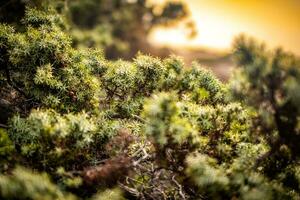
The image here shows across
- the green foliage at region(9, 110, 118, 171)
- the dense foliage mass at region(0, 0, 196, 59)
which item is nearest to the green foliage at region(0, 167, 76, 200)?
the green foliage at region(9, 110, 118, 171)

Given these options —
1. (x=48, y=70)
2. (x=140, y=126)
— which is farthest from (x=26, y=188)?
(x=140, y=126)

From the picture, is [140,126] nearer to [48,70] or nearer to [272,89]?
[48,70]

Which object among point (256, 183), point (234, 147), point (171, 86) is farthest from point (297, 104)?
point (171, 86)

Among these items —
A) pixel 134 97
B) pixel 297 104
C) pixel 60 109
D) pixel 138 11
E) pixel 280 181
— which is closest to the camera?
pixel 297 104

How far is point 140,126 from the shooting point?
302 inches

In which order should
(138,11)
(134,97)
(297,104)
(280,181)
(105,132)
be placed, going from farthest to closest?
(138,11), (134,97), (105,132), (280,181), (297,104)

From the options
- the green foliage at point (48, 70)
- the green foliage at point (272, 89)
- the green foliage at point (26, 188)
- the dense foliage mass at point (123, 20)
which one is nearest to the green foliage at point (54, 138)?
the green foliage at point (26, 188)

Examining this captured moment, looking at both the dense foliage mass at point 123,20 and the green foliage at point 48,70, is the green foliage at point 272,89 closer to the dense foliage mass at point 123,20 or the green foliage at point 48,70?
the green foliage at point 48,70

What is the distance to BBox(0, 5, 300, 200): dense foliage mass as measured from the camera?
5691mm

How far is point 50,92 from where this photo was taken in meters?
7.50

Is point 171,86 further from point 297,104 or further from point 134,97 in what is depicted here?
point 297,104

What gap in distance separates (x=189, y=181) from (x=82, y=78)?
10.3 ft

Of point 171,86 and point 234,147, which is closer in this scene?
point 234,147

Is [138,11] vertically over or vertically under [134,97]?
over
